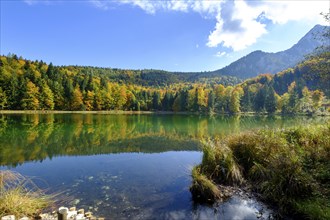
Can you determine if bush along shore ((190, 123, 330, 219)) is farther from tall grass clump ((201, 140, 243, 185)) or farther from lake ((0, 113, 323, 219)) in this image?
lake ((0, 113, 323, 219))

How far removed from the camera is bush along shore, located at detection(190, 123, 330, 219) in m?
7.10

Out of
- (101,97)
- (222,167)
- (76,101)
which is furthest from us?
(101,97)

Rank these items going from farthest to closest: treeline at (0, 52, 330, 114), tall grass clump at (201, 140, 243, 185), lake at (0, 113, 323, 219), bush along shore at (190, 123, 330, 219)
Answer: treeline at (0, 52, 330, 114) → tall grass clump at (201, 140, 243, 185) → lake at (0, 113, 323, 219) → bush along shore at (190, 123, 330, 219)

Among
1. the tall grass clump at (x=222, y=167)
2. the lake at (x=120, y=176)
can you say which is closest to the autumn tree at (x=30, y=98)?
the lake at (x=120, y=176)

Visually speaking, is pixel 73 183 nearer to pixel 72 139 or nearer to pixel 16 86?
pixel 72 139

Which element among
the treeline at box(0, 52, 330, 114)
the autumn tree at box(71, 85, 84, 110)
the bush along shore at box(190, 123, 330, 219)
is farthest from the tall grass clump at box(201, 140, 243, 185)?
the autumn tree at box(71, 85, 84, 110)

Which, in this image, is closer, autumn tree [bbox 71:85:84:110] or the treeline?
the treeline

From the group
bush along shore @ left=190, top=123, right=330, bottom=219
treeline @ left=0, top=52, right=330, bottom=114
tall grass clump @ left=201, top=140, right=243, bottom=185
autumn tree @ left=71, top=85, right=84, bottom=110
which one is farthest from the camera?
autumn tree @ left=71, top=85, right=84, bottom=110

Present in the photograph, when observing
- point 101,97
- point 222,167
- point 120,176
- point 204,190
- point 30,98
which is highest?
point 101,97

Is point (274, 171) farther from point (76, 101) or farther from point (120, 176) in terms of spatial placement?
point (76, 101)

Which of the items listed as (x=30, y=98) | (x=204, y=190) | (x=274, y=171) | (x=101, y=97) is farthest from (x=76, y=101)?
(x=274, y=171)

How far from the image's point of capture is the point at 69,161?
14570 millimetres

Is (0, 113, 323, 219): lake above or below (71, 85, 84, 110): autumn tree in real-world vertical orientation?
below

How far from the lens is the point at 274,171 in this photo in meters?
7.95
